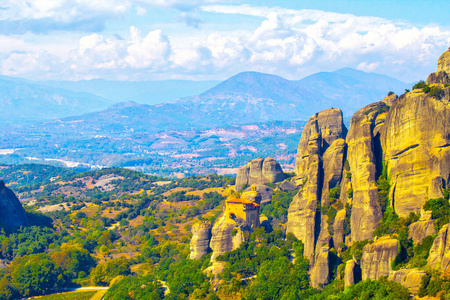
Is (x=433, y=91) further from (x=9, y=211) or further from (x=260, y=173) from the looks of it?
(x=9, y=211)

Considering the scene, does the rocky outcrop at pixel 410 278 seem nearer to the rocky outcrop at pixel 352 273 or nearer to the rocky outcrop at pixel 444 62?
the rocky outcrop at pixel 352 273

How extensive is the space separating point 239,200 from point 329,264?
20545 mm

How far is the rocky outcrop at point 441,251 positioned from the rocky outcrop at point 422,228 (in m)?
2.87

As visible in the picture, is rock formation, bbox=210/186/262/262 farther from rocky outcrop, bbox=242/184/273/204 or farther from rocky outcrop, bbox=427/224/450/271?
rocky outcrop, bbox=427/224/450/271

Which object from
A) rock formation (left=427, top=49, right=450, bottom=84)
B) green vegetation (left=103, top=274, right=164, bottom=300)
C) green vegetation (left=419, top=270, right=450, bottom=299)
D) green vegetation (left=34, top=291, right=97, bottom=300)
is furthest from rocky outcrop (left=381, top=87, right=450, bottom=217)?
green vegetation (left=34, top=291, right=97, bottom=300)

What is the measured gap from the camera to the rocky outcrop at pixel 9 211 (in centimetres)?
12125

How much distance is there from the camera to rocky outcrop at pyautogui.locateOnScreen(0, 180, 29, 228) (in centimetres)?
12125

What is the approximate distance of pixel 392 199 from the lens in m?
53.5

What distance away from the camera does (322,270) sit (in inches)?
2217

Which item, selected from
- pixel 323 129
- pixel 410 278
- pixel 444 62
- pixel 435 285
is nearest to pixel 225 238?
pixel 323 129

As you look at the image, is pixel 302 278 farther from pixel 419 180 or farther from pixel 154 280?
pixel 154 280

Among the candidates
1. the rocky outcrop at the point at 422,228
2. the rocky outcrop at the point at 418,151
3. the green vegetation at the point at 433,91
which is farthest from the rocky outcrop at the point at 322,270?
the green vegetation at the point at 433,91

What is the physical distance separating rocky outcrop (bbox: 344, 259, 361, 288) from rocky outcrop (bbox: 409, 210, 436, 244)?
560cm

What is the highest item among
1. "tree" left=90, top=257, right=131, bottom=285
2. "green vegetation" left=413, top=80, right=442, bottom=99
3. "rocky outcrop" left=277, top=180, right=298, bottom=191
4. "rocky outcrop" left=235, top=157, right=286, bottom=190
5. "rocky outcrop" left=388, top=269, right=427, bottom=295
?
"green vegetation" left=413, top=80, right=442, bottom=99
